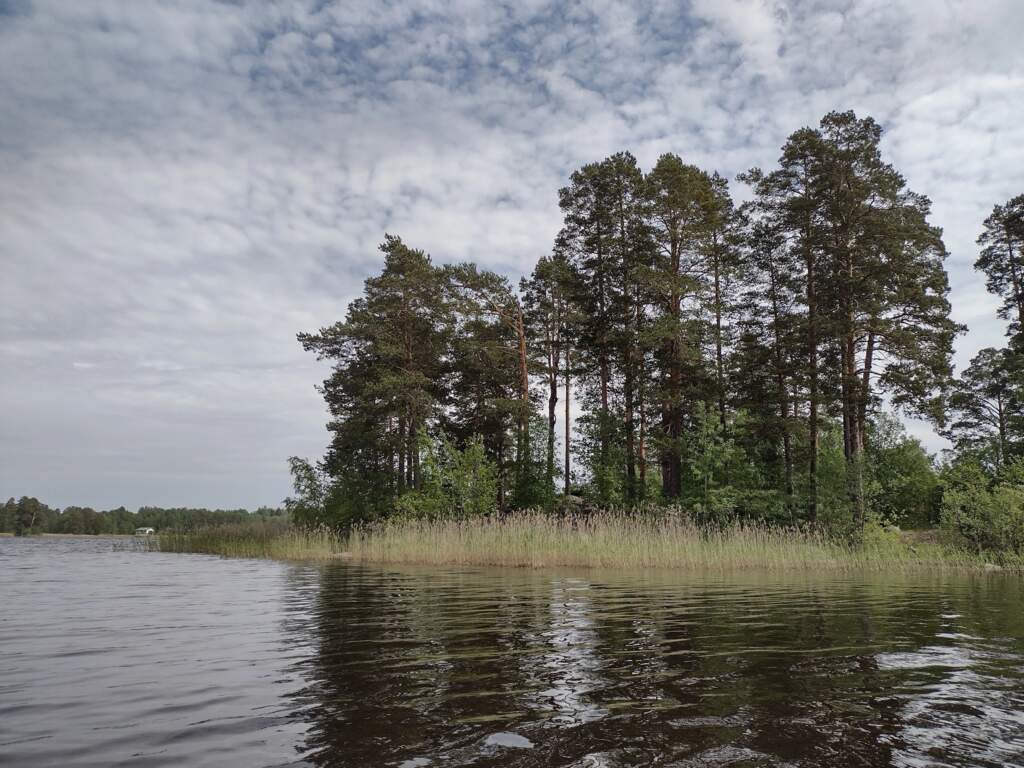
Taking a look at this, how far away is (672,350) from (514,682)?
23.7 metres

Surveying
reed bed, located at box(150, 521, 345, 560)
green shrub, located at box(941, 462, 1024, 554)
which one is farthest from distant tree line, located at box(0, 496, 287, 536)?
green shrub, located at box(941, 462, 1024, 554)

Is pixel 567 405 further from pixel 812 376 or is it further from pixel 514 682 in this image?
pixel 514 682

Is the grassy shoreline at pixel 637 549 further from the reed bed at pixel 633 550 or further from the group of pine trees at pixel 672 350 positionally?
the group of pine trees at pixel 672 350

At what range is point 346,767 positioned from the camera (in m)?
2.68

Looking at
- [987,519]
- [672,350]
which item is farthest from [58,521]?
[987,519]

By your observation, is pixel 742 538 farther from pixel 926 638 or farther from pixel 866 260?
pixel 866 260

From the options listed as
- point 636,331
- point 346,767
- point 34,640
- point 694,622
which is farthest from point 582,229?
point 346,767

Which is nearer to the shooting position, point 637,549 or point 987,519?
point 637,549

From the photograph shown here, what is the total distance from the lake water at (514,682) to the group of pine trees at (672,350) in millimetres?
17344

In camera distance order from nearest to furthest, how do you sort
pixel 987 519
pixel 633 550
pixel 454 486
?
pixel 633 550, pixel 987 519, pixel 454 486

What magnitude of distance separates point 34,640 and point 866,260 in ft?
85.6

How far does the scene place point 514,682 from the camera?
4.21 metres

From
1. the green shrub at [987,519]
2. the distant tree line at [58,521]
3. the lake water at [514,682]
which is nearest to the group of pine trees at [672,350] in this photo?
the green shrub at [987,519]

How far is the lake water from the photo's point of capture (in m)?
2.94
